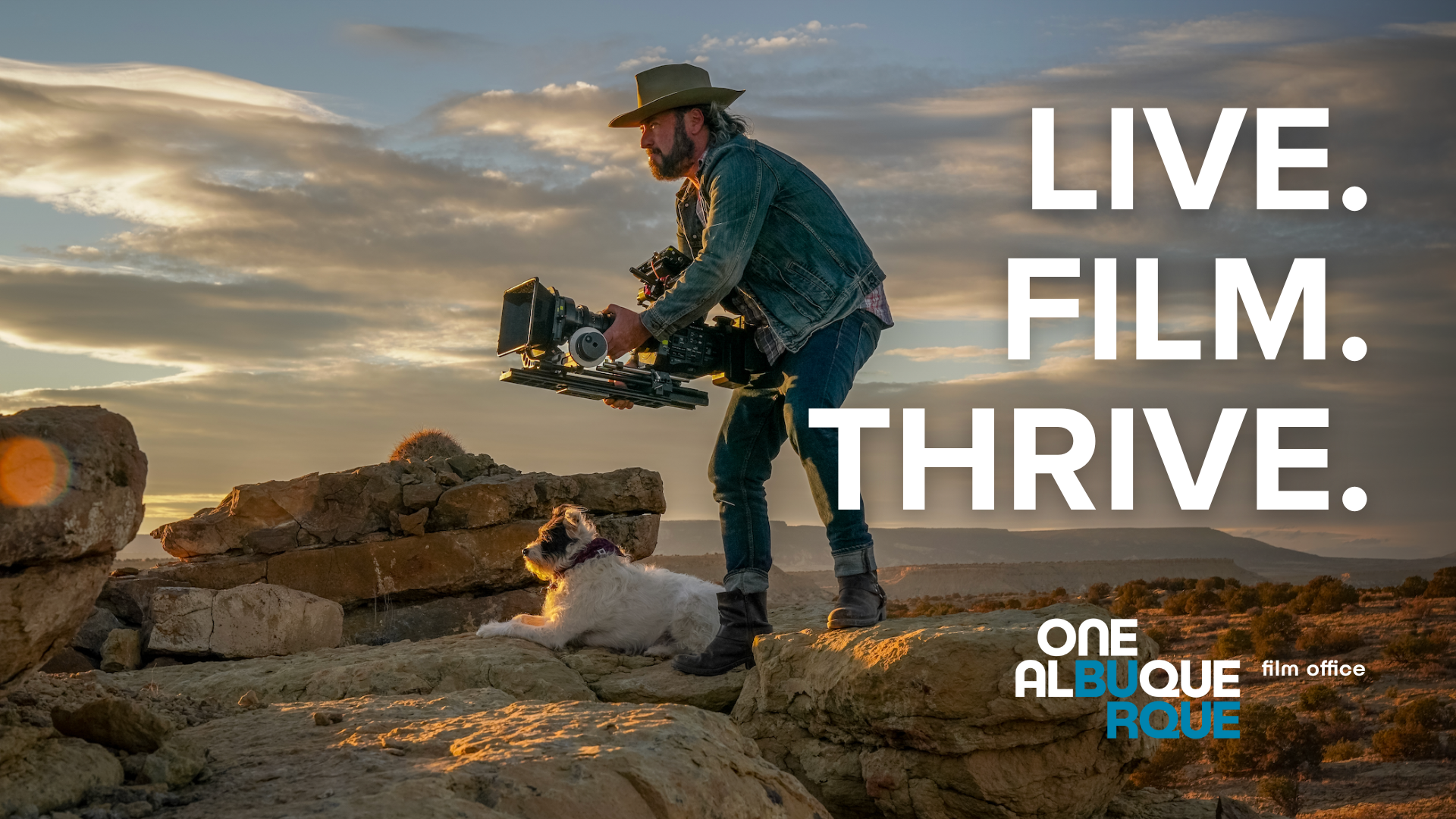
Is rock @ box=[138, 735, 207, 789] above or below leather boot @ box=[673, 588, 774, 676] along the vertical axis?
above

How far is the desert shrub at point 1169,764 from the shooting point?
18.1 metres

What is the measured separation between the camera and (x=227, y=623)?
10164 millimetres

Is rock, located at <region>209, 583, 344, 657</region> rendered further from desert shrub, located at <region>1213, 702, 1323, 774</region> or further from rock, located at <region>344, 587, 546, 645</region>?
desert shrub, located at <region>1213, 702, 1323, 774</region>

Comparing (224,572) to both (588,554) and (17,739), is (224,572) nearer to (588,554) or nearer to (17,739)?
(588,554)

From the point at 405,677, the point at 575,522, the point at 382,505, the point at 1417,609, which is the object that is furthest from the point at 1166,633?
the point at 405,677

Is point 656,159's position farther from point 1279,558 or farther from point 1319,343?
point 1279,558

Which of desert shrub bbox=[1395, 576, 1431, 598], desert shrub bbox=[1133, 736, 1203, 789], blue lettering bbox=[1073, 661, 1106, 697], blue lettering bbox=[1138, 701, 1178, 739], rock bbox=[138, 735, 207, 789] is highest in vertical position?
rock bbox=[138, 735, 207, 789]

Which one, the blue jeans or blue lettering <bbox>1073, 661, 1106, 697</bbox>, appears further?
the blue jeans

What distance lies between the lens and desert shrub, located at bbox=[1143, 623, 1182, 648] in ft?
92.5

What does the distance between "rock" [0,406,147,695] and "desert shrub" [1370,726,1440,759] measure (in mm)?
19263

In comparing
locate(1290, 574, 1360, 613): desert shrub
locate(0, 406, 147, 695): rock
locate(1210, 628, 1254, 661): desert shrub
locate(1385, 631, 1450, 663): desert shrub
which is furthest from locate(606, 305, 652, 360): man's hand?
locate(1290, 574, 1360, 613): desert shrub

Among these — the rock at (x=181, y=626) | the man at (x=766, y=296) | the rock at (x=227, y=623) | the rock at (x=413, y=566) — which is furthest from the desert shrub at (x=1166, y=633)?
the man at (x=766, y=296)

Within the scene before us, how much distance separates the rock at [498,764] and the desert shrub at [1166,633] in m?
25.4

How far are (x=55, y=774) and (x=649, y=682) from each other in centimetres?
368
